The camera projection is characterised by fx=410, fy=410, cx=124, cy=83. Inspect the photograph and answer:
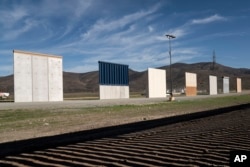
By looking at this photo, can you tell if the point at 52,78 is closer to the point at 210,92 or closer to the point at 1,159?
the point at 1,159

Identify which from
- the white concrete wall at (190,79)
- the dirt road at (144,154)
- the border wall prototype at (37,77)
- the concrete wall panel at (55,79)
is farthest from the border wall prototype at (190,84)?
the dirt road at (144,154)

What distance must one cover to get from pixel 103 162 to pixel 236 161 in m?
2.52

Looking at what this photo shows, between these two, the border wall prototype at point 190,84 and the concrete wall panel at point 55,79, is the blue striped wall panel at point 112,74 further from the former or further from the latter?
the border wall prototype at point 190,84

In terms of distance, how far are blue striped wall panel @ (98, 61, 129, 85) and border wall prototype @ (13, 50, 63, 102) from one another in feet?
21.9

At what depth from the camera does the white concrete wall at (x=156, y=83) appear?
2515 inches

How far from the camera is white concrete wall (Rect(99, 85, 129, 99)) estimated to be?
5941cm

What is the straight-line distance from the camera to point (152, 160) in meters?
7.68

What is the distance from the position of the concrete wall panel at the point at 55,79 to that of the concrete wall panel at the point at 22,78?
12.5ft

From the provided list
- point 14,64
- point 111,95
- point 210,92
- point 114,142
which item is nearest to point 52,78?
point 14,64

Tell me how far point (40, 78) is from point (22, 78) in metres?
2.97

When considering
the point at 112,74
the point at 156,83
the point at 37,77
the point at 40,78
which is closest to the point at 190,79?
the point at 156,83

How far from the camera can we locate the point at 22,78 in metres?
48.2

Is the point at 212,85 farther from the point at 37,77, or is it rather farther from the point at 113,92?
the point at 37,77

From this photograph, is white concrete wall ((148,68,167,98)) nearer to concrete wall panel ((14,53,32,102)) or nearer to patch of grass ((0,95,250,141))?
concrete wall panel ((14,53,32,102))
